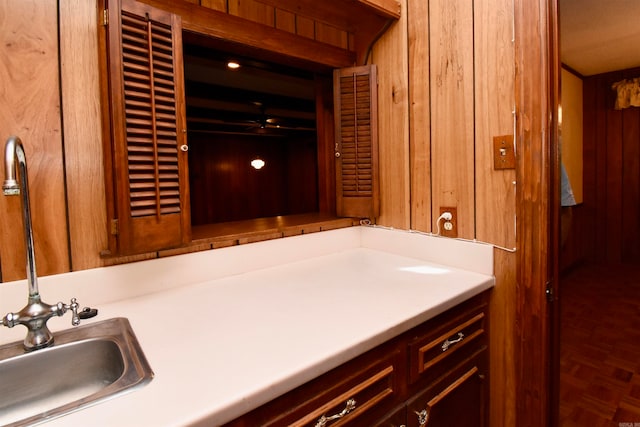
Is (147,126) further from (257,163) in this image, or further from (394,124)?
(257,163)

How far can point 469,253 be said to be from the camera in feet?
4.15

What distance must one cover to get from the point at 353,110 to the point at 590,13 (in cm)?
226

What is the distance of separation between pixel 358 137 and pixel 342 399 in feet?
3.73

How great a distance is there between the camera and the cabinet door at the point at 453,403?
0.95 m

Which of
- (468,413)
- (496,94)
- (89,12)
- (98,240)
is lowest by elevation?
(468,413)

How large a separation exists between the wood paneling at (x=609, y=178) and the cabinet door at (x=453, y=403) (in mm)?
3541

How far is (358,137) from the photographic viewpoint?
5.16ft

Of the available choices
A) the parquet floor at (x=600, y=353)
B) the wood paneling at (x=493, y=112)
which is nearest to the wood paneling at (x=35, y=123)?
the wood paneling at (x=493, y=112)

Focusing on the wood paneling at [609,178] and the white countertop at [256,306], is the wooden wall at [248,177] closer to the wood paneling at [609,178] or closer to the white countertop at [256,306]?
the wood paneling at [609,178]

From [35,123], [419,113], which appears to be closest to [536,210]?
[419,113]

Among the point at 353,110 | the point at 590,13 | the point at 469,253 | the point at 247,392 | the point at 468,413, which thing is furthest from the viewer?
the point at 590,13

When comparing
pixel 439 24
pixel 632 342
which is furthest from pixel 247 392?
pixel 632 342

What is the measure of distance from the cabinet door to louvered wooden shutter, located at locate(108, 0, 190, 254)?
0.87 metres

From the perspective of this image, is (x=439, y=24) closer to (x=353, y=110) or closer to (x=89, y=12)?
(x=353, y=110)
